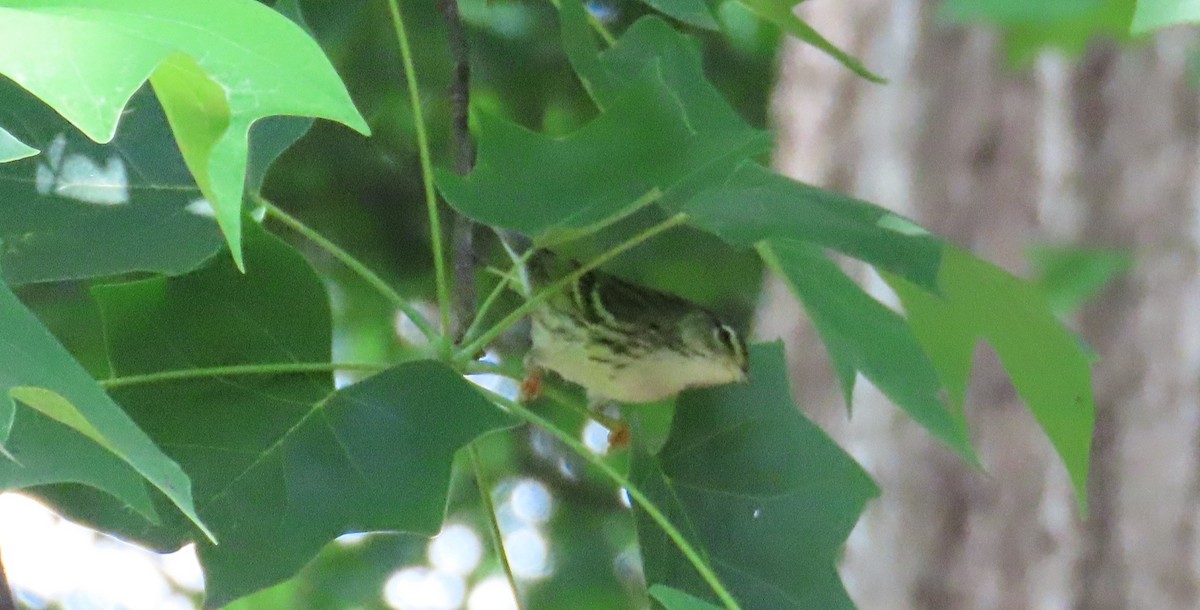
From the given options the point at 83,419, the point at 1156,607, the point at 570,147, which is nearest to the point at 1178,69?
the point at 1156,607

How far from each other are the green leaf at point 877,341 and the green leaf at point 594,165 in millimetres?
186

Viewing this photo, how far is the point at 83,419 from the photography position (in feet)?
2.16

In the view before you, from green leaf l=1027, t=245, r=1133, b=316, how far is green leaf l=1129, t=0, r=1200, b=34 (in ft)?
0.41

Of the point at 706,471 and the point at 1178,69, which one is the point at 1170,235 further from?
the point at 706,471

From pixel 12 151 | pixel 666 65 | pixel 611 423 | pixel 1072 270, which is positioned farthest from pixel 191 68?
pixel 611 423

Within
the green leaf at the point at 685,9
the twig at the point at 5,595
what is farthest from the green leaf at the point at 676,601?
the green leaf at the point at 685,9

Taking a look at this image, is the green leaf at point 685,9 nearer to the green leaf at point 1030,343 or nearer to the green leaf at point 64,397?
the green leaf at point 1030,343

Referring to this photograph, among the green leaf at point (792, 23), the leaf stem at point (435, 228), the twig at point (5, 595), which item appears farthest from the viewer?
the green leaf at point (792, 23)

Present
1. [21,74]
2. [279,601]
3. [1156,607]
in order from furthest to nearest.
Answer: [279,601] → [1156,607] → [21,74]

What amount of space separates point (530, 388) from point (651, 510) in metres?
0.41

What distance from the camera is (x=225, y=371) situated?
Answer: 1079mm

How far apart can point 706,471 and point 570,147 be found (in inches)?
14.4

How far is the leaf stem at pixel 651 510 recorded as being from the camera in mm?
1055

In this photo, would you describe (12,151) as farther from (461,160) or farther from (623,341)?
(623,341)
